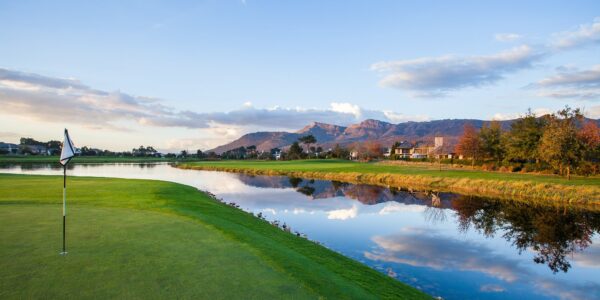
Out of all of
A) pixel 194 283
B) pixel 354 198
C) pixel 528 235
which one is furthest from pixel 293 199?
pixel 194 283

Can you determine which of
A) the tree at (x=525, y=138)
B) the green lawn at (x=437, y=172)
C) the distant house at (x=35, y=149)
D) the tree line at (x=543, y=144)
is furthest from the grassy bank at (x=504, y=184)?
the distant house at (x=35, y=149)

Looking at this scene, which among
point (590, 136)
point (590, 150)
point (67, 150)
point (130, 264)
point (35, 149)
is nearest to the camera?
point (130, 264)

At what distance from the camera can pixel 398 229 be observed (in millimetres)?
21188

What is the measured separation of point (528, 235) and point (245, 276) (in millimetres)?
18863

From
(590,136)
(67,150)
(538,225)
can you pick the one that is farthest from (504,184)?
(67,150)

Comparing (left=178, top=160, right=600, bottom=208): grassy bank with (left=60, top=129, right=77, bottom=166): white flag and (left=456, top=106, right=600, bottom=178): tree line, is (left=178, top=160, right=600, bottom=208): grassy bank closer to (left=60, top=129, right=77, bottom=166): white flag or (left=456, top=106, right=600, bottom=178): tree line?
(left=456, top=106, right=600, bottom=178): tree line

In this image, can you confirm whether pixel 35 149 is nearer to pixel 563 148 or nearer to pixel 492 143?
pixel 492 143

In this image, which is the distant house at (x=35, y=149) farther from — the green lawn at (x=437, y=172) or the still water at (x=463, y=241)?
the still water at (x=463, y=241)

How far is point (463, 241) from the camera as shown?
18.4 meters

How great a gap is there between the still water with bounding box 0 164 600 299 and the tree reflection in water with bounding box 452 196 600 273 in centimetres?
5

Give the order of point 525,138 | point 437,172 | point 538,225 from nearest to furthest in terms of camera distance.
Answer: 1. point 538,225
2. point 525,138
3. point 437,172

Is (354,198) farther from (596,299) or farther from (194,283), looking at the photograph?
(194,283)

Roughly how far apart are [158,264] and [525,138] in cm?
5306

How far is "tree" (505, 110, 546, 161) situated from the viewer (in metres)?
47.3
